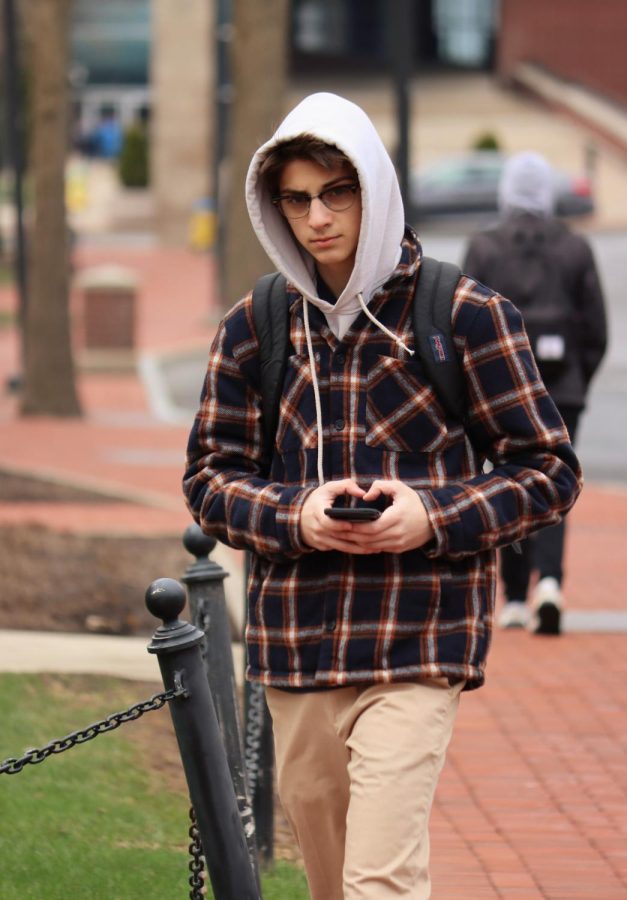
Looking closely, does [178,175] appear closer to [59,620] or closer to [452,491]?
[59,620]

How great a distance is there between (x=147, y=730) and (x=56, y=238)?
11.5 meters

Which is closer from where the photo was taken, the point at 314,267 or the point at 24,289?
the point at 314,267

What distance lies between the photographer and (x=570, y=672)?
292 inches

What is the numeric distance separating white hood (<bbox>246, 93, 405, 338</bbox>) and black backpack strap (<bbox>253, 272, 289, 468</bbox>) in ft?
0.27

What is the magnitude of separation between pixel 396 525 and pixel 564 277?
15.4 feet

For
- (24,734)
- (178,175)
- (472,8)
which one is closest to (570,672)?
(24,734)

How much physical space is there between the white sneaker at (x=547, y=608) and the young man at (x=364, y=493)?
4.47 meters

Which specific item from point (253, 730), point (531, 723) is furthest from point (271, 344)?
point (531, 723)

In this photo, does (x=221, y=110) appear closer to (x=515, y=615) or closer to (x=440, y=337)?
(x=515, y=615)

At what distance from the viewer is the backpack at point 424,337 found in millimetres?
3395

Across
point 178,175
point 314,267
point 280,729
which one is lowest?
point 178,175

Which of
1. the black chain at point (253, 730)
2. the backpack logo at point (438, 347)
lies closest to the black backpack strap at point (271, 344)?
the backpack logo at point (438, 347)

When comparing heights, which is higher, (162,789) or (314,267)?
(314,267)

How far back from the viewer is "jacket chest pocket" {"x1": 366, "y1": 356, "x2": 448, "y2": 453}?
11.2 ft
